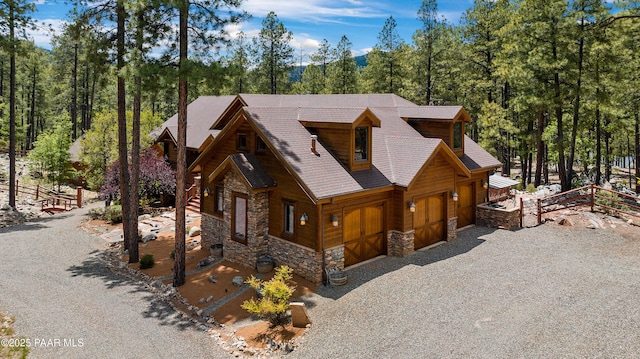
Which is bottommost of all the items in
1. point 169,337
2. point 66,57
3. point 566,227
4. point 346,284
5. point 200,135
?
point 169,337

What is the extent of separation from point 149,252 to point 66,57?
3979cm

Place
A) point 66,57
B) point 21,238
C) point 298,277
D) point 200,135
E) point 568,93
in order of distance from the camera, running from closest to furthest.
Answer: point 298,277, point 21,238, point 568,93, point 200,135, point 66,57

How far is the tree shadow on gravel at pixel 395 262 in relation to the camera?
12.6 m

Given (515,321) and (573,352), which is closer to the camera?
(573,352)

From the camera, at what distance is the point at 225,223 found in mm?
15750

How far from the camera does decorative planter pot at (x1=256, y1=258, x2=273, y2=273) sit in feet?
46.5

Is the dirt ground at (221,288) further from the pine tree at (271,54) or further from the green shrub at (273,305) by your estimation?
the pine tree at (271,54)

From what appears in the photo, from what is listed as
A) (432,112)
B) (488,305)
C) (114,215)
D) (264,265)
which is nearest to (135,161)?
(264,265)

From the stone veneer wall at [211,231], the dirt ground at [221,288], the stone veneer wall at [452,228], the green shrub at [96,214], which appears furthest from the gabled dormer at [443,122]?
the green shrub at [96,214]

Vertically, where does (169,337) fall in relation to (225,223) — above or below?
below

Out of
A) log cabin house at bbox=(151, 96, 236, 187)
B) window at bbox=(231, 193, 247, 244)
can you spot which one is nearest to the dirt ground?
window at bbox=(231, 193, 247, 244)

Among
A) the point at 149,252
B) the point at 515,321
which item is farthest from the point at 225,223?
the point at 515,321

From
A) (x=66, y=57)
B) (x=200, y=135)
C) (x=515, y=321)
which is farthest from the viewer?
(x=66, y=57)

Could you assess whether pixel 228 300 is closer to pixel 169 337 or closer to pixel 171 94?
pixel 169 337
